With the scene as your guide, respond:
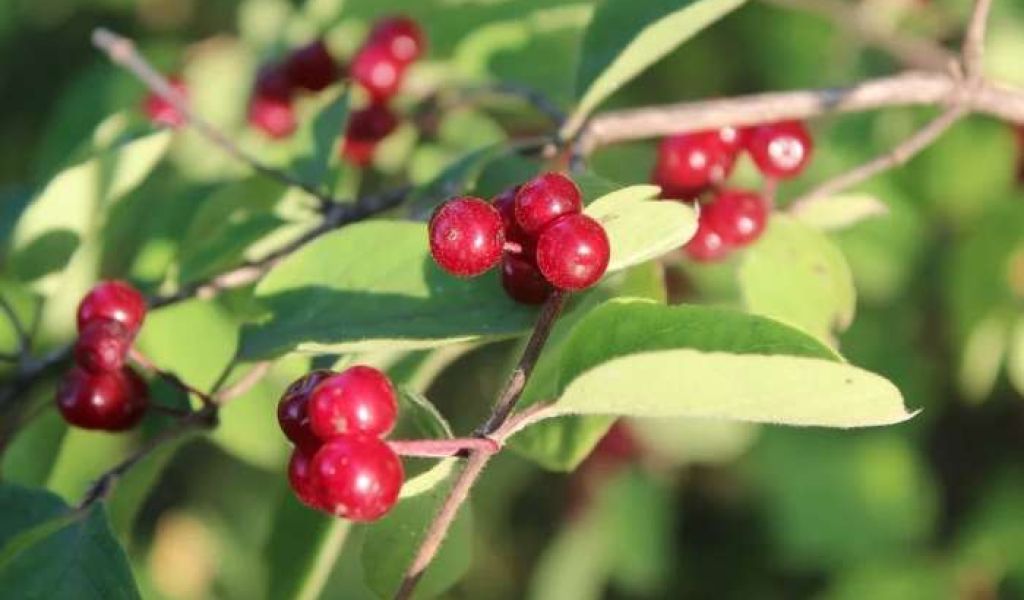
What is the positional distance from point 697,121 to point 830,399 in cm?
61

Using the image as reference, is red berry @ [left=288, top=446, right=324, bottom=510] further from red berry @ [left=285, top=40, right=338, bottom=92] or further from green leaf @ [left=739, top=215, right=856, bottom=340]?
red berry @ [left=285, top=40, right=338, bottom=92]

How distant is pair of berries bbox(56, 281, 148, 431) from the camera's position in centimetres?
134

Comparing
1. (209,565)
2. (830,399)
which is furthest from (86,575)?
(209,565)

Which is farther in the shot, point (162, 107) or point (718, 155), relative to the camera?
point (162, 107)

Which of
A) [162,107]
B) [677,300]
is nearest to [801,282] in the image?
[677,300]

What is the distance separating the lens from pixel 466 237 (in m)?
1.07

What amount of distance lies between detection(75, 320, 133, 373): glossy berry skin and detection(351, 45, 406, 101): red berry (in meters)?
0.71

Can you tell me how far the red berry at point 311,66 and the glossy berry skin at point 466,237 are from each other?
100 centimetres

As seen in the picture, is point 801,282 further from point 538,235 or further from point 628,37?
point 538,235

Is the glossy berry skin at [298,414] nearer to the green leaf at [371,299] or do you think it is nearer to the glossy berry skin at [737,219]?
the green leaf at [371,299]

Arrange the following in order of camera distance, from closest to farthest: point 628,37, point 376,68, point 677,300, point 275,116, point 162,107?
point 628,37 < point 376,68 < point 275,116 < point 162,107 < point 677,300

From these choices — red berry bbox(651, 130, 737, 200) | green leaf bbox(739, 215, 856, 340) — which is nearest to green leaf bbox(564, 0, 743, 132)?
red berry bbox(651, 130, 737, 200)

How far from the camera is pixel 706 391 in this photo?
3.03ft

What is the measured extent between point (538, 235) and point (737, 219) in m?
0.42
